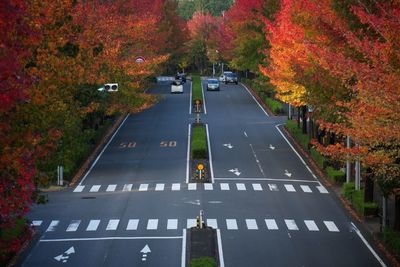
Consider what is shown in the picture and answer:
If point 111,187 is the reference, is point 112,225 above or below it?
above

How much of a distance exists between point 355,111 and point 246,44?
186 feet

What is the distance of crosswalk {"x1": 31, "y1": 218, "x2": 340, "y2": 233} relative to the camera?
33.8 meters

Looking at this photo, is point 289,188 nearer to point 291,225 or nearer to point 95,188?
→ point 291,225

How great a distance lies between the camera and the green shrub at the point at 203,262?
25.8m

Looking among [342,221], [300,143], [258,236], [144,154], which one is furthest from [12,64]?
[300,143]

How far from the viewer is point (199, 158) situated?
50969 mm

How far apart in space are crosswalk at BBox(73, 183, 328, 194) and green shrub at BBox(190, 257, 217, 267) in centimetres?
1567

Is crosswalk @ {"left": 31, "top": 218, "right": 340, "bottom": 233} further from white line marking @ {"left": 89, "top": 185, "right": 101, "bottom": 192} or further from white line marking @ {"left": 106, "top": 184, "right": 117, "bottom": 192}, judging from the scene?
white line marking @ {"left": 89, "top": 185, "right": 101, "bottom": 192}

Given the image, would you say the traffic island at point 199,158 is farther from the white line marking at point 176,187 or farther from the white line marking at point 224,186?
the white line marking at point 176,187

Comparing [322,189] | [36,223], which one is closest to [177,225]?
[36,223]

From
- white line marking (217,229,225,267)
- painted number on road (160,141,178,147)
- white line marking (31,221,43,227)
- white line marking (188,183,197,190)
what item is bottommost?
painted number on road (160,141,178,147)

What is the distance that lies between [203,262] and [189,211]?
10.8m

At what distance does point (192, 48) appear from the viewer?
485ft

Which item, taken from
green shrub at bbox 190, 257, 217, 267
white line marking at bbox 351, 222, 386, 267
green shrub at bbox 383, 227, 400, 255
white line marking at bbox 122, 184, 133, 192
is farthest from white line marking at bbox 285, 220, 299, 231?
white line marking at bbox 122, 184, 133, 192
